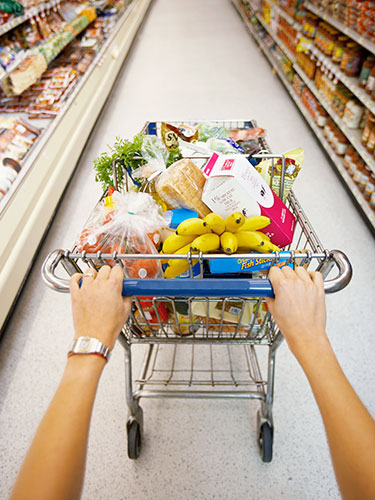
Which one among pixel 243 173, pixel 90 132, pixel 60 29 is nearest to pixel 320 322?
pixel 243 173

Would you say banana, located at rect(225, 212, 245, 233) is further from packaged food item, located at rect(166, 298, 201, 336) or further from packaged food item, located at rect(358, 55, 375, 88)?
packaged food item, located at rect(358, 55, 375, 88)

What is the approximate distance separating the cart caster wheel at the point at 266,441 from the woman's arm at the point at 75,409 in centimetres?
84

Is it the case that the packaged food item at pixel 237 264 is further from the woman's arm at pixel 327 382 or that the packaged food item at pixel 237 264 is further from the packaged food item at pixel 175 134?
the packaged food item at pixel 175 134

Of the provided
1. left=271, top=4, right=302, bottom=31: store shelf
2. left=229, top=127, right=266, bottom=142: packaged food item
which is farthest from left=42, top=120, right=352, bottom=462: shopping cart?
left=271, top=4, right=302, bottom=31: store shelf

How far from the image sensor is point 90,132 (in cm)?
327

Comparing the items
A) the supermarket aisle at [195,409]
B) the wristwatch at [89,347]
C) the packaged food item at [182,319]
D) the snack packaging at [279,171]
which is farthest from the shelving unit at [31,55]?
the wristwatch at [89,347]

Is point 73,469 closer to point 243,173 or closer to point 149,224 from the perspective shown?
point 149,224

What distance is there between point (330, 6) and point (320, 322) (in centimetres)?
336

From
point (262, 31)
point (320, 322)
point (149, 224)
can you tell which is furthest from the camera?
point (262, 31)

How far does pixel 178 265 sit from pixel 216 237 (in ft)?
0.46

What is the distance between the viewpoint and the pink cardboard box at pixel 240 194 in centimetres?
92

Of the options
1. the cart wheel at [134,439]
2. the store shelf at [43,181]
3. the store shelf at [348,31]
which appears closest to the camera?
the cart wheel at [134,439]

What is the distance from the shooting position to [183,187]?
996mm

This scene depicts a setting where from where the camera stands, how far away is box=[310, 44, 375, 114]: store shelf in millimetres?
2193
